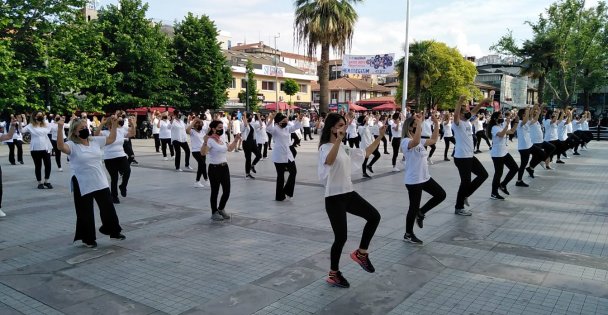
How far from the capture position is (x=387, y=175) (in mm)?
13180

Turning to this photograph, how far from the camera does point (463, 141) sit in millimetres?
8156

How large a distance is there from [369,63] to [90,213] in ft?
99.4

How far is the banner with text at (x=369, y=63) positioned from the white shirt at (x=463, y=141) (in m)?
26.2

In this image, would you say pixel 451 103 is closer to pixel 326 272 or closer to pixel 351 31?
pixel 351 31

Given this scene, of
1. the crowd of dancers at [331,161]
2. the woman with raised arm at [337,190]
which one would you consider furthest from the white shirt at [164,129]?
the woman with raised arm at [337,190]

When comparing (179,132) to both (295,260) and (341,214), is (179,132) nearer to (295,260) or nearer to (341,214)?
(295,260)

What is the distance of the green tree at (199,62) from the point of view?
39.1 metres

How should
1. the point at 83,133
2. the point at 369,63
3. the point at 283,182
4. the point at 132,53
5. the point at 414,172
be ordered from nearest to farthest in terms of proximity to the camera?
the point at 83,133
the point at 414,172
the point at 283,182
the point at 132,53
the point at 369,63

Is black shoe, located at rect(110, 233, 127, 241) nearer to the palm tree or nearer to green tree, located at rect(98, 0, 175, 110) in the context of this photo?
the palm tree

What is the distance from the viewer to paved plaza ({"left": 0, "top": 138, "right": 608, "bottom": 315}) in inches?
170

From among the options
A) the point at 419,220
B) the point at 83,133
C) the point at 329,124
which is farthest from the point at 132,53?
the point at 329,124

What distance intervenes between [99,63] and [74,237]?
83.7 feet

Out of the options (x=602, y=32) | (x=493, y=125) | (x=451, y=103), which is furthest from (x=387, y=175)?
(x=451, y=103)

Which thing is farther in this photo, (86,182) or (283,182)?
(283,182)
